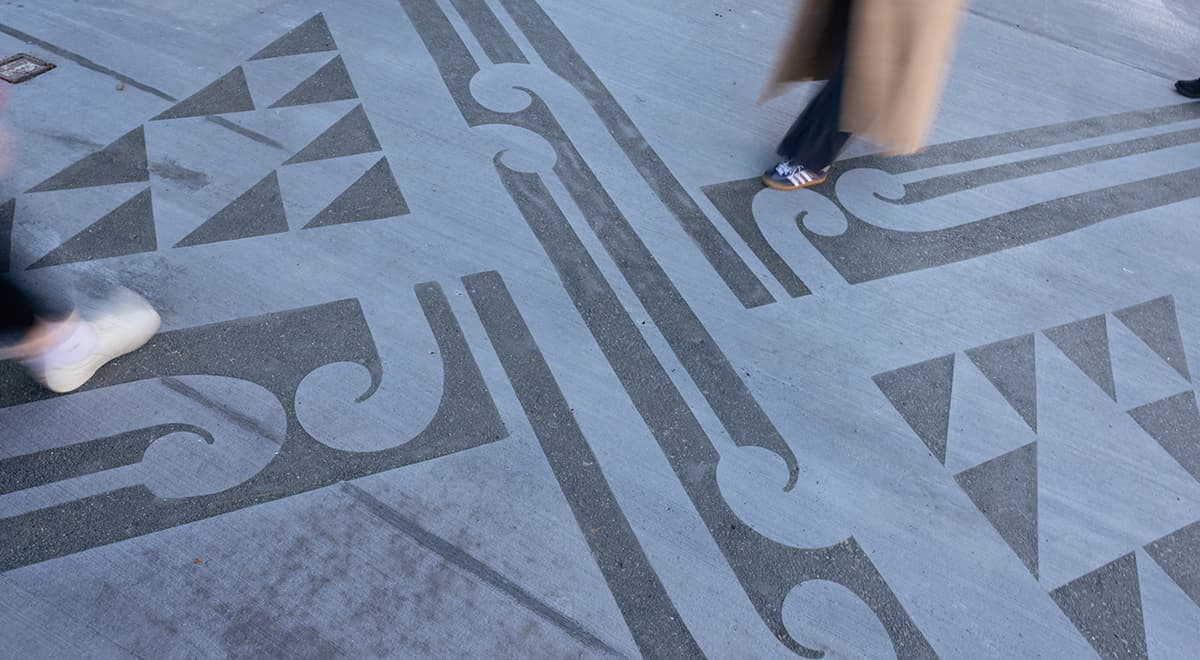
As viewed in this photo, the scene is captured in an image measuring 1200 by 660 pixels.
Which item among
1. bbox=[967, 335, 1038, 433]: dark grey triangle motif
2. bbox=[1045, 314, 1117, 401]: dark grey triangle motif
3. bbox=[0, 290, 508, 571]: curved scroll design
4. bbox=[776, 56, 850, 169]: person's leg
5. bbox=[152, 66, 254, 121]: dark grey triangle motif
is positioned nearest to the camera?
bbox=[0, 290, 508, 571]: curved scroll design

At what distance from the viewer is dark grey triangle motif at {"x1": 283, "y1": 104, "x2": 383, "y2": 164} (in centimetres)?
266

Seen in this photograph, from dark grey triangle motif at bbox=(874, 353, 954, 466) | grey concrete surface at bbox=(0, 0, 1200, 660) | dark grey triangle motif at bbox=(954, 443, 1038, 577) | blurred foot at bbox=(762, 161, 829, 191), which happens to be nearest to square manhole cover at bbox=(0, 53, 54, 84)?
grey concrete surface at bbox=(0, 0, 1200, 660)

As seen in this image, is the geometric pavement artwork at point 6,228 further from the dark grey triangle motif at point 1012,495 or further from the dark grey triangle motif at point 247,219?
the dark grey triangle motif at point 1012,495

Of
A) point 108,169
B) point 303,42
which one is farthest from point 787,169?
point 108,169

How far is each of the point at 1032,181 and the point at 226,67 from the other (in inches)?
133

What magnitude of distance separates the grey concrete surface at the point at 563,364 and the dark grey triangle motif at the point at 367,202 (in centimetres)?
1

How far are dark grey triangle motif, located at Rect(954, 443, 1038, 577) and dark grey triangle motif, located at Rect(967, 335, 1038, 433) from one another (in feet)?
0.48

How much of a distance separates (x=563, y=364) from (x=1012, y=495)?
4.31ft

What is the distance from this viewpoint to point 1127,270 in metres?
2.69

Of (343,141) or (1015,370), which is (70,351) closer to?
(343,141)

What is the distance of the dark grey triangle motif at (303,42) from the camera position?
121 inches

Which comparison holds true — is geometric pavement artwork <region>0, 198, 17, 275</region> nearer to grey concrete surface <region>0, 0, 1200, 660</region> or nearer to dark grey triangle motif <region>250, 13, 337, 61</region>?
grey concrete surface <region>0, 0, 1200, 660</region>

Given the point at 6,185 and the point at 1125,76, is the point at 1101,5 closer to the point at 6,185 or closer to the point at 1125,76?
the point at 1125,76

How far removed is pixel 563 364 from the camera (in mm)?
2150
